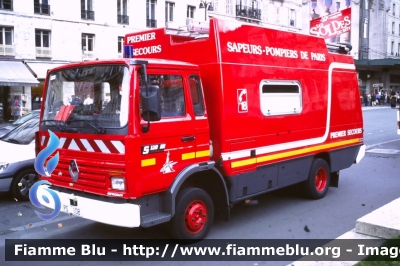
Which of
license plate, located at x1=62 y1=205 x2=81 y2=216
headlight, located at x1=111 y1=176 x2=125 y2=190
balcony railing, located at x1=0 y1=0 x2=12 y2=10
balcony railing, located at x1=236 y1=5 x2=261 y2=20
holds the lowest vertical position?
license plate, located at x1=62 y1=205 x2=81 y2=216

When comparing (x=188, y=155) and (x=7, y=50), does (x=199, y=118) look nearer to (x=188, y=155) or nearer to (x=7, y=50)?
(x=188, y=155)

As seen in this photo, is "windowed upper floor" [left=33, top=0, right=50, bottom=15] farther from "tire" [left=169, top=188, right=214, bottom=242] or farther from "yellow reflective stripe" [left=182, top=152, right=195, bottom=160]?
"tire" [left=169, top=188, right=214, bottom=242]

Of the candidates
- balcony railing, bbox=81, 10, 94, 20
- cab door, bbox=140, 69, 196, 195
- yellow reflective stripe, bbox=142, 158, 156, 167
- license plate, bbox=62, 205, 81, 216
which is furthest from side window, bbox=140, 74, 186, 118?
balcony railing, bbox=81, 10, 94, 20

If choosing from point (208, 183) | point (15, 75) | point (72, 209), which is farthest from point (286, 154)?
point (15, 75)

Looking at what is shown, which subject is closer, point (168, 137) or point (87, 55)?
point (168, 137)

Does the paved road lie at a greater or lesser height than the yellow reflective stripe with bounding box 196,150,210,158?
lesser

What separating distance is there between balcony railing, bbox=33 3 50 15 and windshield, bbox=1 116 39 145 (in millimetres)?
22533

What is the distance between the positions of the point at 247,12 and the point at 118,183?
3921cm

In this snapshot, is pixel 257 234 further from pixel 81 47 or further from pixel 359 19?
pixel 359 19

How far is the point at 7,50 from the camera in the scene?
27.7 m

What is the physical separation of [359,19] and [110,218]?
60067 mm

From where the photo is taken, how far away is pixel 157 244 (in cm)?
590

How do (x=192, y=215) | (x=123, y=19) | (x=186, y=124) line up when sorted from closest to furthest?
(x=186, y=124) < (x=192, y=215) < (x=123, y=19)

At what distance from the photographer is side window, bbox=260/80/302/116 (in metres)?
6.87
